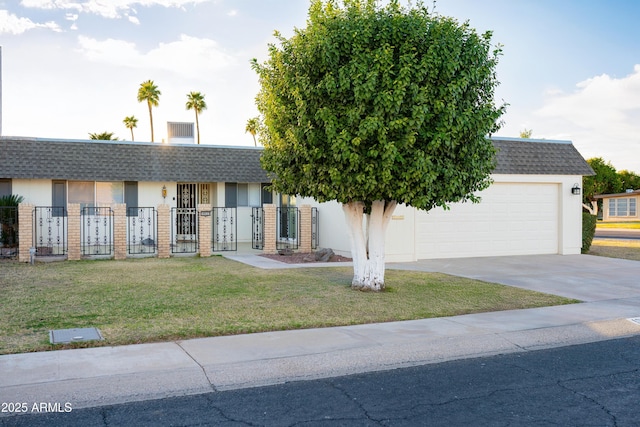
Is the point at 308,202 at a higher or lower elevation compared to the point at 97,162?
lower

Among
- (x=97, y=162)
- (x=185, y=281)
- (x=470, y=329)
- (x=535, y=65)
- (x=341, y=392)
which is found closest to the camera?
(x=341, y=392)

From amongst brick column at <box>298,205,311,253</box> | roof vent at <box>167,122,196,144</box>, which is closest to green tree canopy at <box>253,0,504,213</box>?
brick column at <box>298,205,311,253</box>

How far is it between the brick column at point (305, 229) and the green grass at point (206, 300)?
4.65 metres

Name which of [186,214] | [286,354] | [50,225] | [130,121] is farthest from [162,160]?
[130,121]

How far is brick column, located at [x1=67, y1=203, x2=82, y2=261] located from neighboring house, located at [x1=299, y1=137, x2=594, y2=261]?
7.73 meters

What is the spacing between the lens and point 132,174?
2164 centimetres

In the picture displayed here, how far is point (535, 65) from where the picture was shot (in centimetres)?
1741

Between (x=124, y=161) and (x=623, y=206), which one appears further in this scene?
(x=623, y=206)

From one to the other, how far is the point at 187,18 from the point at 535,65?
1011cm

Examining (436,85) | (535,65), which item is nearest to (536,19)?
(535,65)

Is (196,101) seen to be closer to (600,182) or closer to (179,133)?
(179,133)

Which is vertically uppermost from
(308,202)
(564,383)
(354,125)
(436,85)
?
(436,85)

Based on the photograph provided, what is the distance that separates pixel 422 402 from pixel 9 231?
15.9m

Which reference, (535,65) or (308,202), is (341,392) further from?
(308,202)
